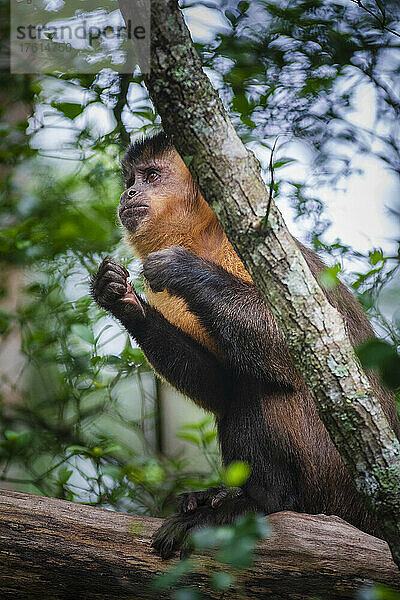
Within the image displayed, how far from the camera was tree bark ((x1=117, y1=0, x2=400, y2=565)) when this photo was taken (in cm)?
251

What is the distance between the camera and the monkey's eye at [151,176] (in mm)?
5164

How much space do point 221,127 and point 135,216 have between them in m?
2.33

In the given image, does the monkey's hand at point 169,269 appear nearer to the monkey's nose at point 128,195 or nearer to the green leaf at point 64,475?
the monkey's nose at point 128,195

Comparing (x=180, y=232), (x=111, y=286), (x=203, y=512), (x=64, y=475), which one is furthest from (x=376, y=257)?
(x=64, y=475)

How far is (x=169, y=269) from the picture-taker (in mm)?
3828

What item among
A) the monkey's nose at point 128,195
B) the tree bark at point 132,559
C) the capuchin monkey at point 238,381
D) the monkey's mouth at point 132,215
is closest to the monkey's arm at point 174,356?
the capuchin monkey at point 238,381

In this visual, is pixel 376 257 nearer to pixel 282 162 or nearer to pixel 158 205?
pixel 282 162

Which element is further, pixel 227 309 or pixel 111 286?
pixel 111 286

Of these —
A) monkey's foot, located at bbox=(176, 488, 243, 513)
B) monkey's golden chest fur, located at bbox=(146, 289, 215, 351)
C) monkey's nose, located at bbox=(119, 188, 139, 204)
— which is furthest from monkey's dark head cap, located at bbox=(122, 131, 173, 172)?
monkey's foot, located at bbox=(176, 488, 243, 513)

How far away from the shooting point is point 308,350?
2.55 m

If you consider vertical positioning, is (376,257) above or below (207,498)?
above

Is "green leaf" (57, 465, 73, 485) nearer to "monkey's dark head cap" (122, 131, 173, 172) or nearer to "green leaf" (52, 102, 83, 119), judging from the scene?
"monkey's dark head cap" (122, 131, 173, 172)

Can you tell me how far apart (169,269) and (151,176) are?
1.60 meters

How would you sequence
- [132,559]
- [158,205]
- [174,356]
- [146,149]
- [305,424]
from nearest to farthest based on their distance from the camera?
1. [132,559]
2. [305,424]
3. [174,356]
4. [158,205]
5. [146,149]
